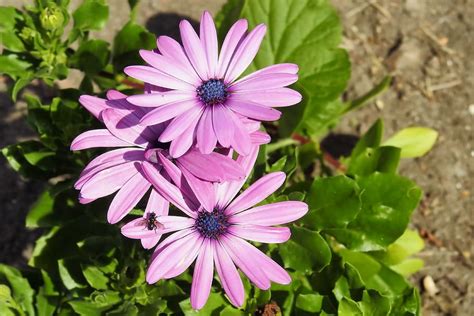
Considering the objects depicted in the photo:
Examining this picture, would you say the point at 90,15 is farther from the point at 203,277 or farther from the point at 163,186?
the point at 203,277

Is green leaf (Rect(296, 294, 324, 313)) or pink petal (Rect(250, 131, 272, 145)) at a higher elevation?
pink petal (Rect(250, 131, 272, 145))

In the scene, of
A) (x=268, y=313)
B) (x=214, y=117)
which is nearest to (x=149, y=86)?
(x=214, y=117)

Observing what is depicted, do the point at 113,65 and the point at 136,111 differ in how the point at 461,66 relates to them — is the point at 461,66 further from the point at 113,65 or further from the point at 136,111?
the point at 136,111

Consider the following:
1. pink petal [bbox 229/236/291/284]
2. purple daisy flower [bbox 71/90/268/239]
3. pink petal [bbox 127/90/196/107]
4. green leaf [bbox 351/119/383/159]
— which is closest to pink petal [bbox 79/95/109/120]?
purple daisy flower [bbox 71/90/268/239]

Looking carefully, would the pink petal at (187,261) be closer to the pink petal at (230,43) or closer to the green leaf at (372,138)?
the pink petal at (230,43)

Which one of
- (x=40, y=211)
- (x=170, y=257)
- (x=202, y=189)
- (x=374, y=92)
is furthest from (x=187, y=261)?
(x=374, y=92)

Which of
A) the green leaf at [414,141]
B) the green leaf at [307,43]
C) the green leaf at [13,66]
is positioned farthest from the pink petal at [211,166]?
the green leaf at [414,141]

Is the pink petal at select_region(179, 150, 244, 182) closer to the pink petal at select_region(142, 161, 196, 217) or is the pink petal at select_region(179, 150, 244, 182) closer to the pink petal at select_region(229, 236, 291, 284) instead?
the pink petal at select_region(142, 161, 196, 217)

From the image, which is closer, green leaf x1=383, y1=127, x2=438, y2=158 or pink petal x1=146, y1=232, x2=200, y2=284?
pink petal x1=146, y1=232, x2=200, y2=284
